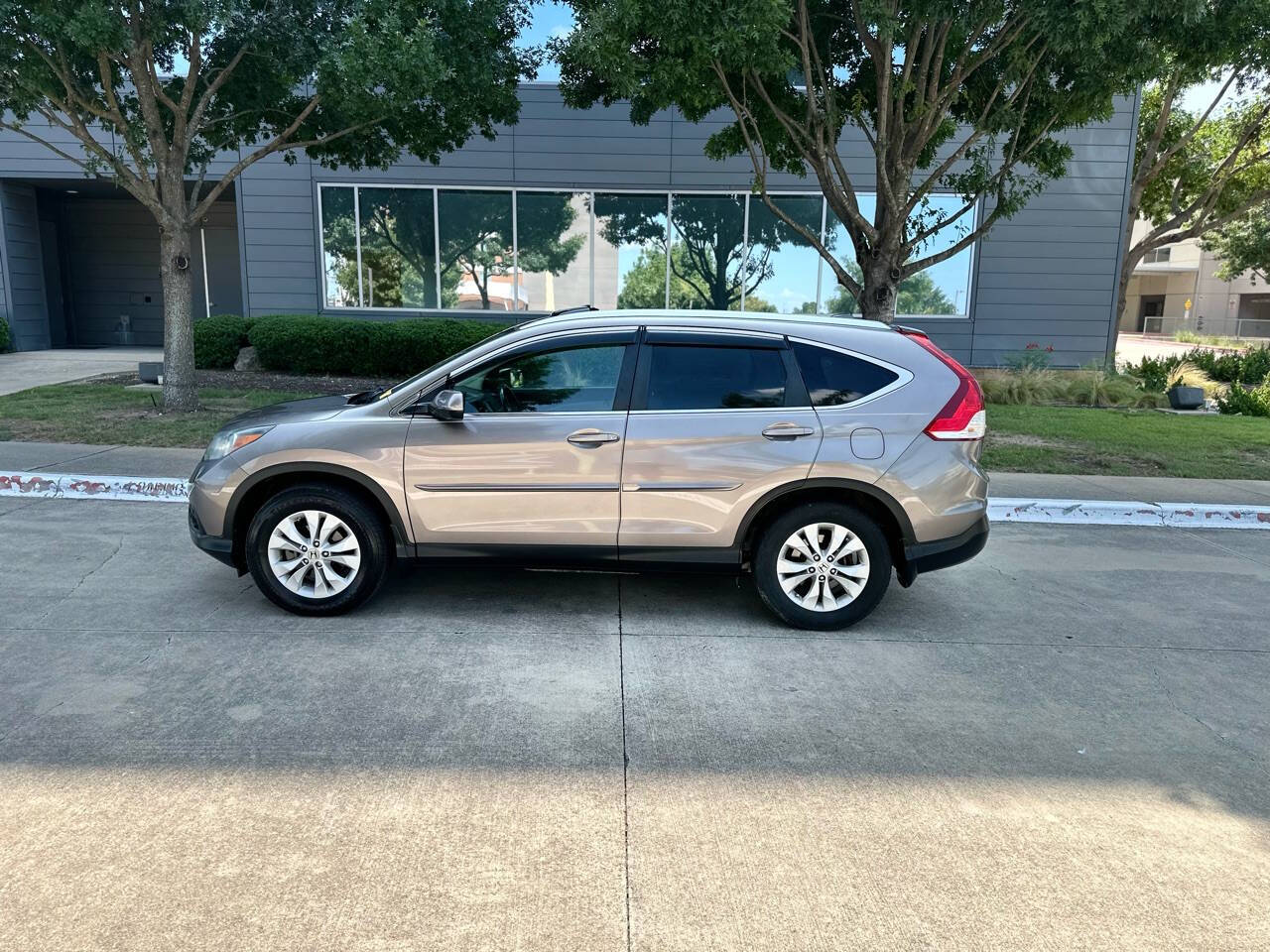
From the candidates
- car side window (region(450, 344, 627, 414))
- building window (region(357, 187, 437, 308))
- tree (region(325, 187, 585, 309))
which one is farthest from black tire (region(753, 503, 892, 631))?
building window (region(357, 187, 437, 308))

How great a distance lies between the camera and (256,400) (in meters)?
12.6

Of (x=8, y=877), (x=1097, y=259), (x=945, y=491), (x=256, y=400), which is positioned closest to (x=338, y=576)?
(x=8, y=877)

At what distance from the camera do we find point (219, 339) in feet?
52.7

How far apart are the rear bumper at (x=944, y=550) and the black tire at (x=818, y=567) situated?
0.42ft

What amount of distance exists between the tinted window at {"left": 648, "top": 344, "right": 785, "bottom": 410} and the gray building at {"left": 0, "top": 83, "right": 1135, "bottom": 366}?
42.4ft

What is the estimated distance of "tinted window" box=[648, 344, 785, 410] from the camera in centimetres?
505

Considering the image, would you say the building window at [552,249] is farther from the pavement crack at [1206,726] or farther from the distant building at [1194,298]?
the distant building at [1194,298]

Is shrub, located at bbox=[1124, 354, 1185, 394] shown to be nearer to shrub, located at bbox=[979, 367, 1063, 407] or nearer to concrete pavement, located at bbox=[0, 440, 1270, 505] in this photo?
shrub, located at bbox=[979, 367, 1063, 407]

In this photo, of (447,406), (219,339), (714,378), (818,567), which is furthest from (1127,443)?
(219,339)

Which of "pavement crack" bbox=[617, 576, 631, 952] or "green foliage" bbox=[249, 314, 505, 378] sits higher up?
"green foliage" bbox=[249, 314, 505, 378]

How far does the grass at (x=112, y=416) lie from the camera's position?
10117 mm

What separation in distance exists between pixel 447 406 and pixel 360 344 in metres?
10.9

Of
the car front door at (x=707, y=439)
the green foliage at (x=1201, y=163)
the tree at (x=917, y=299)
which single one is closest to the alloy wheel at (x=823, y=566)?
the car front door at (x=707, y=439)

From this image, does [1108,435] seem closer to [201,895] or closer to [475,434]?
[475,434]
